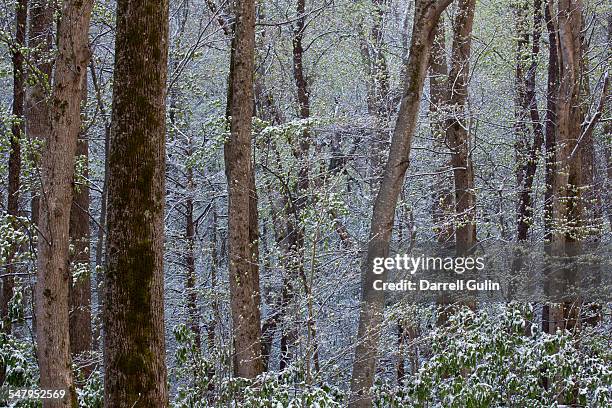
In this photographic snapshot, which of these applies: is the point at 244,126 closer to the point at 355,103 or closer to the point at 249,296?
the point at 249,296

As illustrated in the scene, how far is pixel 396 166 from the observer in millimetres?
7188

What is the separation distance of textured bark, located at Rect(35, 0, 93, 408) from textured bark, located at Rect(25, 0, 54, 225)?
2.03 meters

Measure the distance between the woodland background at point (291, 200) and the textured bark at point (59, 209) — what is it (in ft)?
0.05

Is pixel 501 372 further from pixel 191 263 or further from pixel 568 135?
pixel 191 263

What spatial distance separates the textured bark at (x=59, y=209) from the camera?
5664 millimetres

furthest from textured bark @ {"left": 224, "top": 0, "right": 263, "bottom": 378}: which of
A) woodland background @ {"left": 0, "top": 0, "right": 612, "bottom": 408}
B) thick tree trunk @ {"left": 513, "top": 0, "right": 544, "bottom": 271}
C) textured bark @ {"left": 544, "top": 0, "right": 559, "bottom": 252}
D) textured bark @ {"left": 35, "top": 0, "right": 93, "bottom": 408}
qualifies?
textured bark @ {"left": 544, "top": 0, "right": 559, "bottom": 252}

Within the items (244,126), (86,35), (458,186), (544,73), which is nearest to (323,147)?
(458,186)

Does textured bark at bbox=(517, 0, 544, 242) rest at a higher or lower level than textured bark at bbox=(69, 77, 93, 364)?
higher

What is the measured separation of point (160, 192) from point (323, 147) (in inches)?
328

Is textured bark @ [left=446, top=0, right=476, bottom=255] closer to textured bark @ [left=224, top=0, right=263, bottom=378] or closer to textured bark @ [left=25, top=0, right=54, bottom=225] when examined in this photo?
textured bark @ [left=224, top=0, right=263, bottom=378]

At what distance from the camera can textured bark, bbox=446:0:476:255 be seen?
31.6 ft

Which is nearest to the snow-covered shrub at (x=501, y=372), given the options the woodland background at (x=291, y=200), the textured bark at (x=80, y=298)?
the woodland background at (x=291, y=200)

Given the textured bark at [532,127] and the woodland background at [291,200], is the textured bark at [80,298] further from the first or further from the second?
the textured bark at [532,127]

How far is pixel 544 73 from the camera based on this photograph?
1511 centimetres
